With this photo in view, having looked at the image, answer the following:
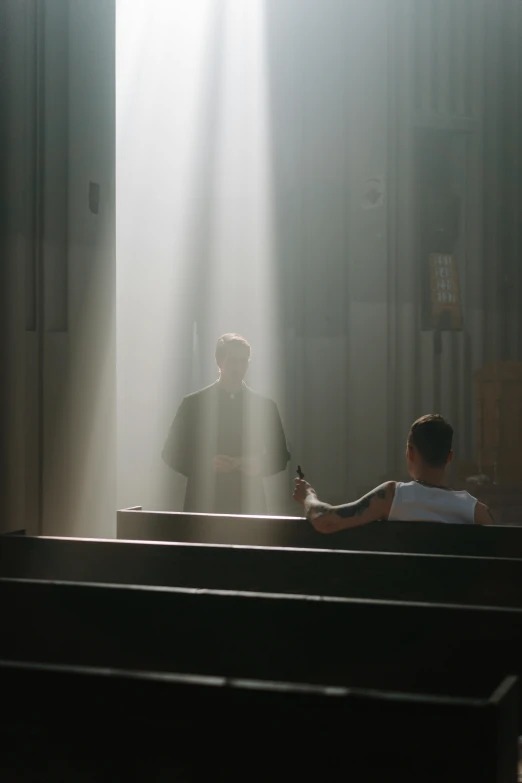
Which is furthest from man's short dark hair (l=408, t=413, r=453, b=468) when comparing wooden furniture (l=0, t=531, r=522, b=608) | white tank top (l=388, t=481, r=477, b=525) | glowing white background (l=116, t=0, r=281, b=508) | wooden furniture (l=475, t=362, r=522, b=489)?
glowing white background (l=116, t=0, r=281, b=508)

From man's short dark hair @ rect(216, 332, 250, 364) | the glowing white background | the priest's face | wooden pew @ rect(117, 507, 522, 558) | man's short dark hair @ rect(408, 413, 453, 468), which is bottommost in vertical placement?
wooden pew @ rect(117, 507, 522, 558)

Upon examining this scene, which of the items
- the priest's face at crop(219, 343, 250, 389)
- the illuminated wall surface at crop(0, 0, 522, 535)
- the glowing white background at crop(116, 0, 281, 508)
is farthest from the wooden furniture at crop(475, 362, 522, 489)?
the priest's face at crop(219, 343, 250, 389)

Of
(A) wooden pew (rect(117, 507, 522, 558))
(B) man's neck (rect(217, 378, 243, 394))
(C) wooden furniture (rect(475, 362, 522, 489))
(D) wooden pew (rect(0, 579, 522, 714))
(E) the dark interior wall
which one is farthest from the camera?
(C) wooden furniture (rect(475, 362, 522, 489))

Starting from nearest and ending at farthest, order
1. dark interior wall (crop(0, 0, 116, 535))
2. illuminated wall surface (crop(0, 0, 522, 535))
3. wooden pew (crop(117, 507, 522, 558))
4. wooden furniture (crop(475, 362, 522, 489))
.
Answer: wooden pew (crop(117, 507, 522, 558)) < dark interior wall (crop(0, 0, 116, 535)) < wooden furniture (crop(475, 362, 522, 489)) < illuminated wall surface (crop(0, 0, 522, 535))

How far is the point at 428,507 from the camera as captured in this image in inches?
125

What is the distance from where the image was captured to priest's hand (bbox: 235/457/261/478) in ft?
14.7

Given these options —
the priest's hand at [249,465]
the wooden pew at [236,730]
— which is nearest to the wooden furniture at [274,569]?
the wooden pew at [236,730]

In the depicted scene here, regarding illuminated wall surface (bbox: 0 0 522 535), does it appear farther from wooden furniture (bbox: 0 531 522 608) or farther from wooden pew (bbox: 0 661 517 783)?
wooden pew (bbox: 0 661 517 783)

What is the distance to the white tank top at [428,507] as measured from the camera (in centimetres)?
316

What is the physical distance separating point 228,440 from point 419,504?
1.47 m

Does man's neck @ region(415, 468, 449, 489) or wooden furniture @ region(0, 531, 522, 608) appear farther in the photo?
man's neck @ region(415, 468, 449, 489)

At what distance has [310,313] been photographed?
9.33m

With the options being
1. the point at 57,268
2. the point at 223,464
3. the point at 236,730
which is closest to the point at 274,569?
the point at 236,730

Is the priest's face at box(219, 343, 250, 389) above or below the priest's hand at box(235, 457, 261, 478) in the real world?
above
